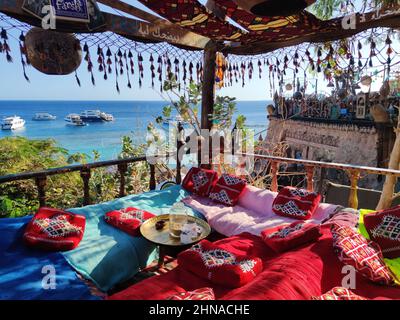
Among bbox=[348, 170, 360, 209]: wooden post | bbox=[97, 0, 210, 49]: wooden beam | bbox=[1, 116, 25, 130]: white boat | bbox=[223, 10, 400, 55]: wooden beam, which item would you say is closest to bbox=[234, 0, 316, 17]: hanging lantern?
bbox=[223, 10, 400, 55]: wooden beam

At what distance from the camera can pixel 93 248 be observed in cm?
214

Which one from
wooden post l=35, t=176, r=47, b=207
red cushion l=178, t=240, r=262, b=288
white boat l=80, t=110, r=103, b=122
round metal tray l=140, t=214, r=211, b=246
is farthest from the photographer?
white boat l=80, t=110, r=103, b=122

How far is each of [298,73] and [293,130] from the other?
17.0 meters

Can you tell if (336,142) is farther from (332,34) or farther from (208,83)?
(332,34)

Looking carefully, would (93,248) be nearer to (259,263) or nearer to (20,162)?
(259,263)

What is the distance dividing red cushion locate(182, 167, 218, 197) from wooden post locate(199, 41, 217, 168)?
0.46 metres

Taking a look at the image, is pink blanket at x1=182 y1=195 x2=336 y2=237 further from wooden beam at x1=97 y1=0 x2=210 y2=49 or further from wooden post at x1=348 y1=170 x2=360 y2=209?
wooden beam at x1=97 y1=0 x2=210 y2=49

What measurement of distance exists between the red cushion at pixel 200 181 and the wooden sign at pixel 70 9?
2.07m

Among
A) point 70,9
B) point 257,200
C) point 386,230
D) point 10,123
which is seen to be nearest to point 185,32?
point 70,9

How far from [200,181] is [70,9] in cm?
222

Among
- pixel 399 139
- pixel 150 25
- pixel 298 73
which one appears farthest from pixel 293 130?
pixel 150 25

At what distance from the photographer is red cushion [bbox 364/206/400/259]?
6.78 feet

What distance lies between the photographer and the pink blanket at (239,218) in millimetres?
2688

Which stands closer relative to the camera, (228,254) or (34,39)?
(228,254)
